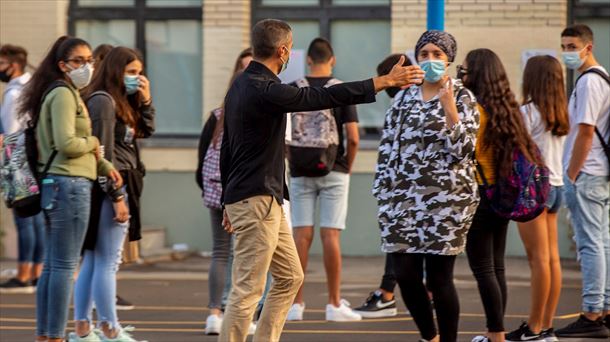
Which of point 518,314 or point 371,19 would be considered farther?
point 371,19

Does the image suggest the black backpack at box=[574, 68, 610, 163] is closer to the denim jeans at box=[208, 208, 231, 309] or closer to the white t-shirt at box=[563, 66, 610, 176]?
the white t-shirt at box=[563, 66, 610, 176]

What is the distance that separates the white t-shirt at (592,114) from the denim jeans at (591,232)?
0.10m

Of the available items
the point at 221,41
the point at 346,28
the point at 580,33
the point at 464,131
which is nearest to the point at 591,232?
the point at 580,33

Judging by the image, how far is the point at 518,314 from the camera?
10.5 metres

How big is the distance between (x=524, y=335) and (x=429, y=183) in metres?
1.88

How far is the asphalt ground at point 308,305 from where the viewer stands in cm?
953

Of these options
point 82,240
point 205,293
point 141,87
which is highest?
point 141,87

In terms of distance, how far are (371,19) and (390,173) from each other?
8.13m

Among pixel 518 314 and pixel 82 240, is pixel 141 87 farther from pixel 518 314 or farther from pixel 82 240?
pixel 518 314

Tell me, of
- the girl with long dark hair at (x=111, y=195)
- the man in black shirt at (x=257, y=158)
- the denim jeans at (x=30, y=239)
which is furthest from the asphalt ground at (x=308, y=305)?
the man in black shirt at (x=257, y=158)

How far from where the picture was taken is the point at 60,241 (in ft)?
26.2

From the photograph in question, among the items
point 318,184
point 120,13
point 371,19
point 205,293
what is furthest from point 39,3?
point 318,184

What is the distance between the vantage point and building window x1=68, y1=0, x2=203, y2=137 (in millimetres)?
15977

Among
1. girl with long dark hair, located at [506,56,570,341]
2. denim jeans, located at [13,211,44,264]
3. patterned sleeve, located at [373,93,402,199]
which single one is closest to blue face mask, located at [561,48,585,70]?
girl with long dark hair, located at [506,56,570,341]
